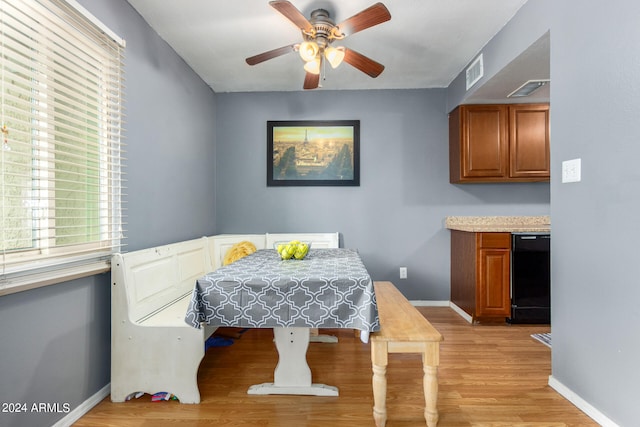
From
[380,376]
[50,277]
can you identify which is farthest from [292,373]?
[50,277]

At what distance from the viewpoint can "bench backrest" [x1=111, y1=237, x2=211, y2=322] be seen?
184 centimetres

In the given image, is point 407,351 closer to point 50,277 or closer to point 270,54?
point 50,277

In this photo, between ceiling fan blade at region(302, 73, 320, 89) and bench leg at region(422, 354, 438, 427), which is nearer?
bench leg at region(422, 354, 438, 427)

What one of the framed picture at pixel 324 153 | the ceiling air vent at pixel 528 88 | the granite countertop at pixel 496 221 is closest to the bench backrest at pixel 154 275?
the framed picture at pixel 324 153

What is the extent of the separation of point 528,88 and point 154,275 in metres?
3.36

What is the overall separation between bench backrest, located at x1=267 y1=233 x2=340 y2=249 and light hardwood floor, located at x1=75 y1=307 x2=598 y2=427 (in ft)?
3.73

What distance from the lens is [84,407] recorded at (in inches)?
68.3

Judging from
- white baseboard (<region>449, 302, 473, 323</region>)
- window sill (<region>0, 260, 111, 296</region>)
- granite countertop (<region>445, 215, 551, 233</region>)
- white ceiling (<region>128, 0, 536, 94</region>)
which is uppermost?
white ceiling (<region>128, 0, 536, 94</region>)

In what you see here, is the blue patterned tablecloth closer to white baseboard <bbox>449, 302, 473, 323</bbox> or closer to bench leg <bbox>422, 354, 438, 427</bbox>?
bench leg <bbox>422, 354, 438, 427</bbox>

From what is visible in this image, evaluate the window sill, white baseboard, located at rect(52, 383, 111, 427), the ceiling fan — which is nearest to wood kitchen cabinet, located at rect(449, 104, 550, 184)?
the ceiling fan

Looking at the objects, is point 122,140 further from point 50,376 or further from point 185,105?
point 50,376

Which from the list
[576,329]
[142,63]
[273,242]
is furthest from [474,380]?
[142,63]

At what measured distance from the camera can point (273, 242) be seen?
3.56 m

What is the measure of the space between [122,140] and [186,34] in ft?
3.41
